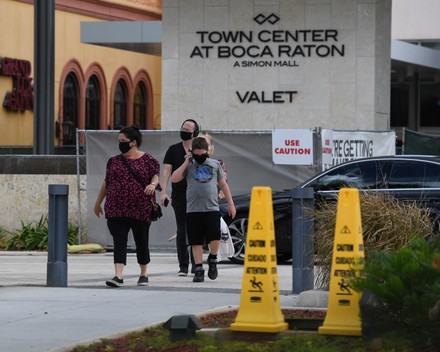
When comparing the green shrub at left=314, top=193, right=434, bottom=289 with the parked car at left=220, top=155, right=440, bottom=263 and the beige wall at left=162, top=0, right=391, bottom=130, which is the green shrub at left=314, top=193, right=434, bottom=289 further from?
the beige wall at left=162, top=0, right=391, bottom=130

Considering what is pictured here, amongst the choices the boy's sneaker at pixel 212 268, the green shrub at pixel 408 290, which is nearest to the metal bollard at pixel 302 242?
the boy's sneaker at pixel 212 268

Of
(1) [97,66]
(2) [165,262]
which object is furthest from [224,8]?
(1) [97,66]

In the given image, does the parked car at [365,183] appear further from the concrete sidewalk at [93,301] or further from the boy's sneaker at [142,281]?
the boy's sneaker at [142,281]

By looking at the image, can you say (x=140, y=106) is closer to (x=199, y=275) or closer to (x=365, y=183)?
(x=365, y=183)

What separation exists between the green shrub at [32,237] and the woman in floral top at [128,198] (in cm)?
798

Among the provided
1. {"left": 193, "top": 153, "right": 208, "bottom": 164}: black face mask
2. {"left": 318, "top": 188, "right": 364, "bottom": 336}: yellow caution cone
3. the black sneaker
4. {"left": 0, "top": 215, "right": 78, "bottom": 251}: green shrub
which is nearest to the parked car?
{"left": 193, "top": 153, "right": 208, "bottom": 164}: black face mask

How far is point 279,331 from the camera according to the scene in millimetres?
9008

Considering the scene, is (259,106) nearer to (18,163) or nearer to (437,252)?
(18,163)

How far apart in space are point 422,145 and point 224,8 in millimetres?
5466

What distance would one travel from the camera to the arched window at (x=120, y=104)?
178ft

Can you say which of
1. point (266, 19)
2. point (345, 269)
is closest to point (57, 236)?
point (345, 269)

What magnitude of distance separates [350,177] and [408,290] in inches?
379

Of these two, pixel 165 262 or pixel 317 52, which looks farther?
pixel 317 52

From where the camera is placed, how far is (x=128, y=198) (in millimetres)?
14164
